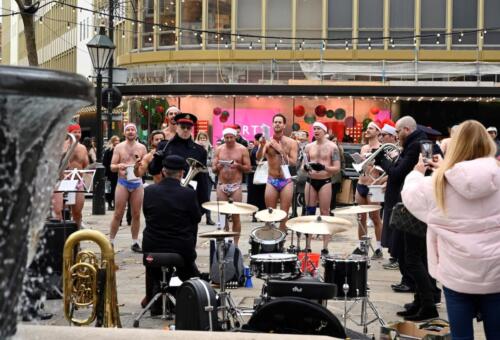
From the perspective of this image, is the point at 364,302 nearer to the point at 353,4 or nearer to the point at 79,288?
the point at 79,288

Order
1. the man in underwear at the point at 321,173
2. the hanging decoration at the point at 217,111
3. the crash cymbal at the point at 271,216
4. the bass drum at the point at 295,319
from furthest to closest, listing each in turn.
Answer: the hanging decoration at the point at 217,111 → the man in underwear at the point at 321,173 → the crash cymbal at the point at 271,216 → the bass drum at the point at 295,319

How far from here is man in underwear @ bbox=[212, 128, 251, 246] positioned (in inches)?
494

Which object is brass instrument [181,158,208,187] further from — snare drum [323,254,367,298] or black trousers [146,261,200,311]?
snare drum [323,254,367,298]

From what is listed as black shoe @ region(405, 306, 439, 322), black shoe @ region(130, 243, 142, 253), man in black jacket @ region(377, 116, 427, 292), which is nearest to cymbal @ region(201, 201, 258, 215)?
man in black jacket @ region(377, 116, 427, 292)

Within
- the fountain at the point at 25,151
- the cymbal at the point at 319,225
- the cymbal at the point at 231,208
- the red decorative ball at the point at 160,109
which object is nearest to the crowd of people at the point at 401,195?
the cymbal at the point at 231,208

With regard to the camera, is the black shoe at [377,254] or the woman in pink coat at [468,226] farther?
the black shoe at [377,254]

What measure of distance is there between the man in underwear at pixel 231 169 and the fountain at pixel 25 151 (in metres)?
9.13

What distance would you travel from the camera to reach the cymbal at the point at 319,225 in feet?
26.5

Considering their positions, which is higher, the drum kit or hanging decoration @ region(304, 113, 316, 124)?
hanging decoration @ region(304, 113, 316, 124)

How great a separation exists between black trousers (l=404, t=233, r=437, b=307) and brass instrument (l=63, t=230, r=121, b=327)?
114 inches

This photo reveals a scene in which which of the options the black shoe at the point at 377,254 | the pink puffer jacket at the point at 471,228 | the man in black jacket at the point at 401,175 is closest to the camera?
the pink puffer jacket at the point at 471,228

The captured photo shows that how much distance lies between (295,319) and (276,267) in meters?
1.73

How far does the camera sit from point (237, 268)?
9.91 m

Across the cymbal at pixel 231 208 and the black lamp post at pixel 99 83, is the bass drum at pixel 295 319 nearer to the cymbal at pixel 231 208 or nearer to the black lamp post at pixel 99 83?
the cymbal at pixel 231 208
